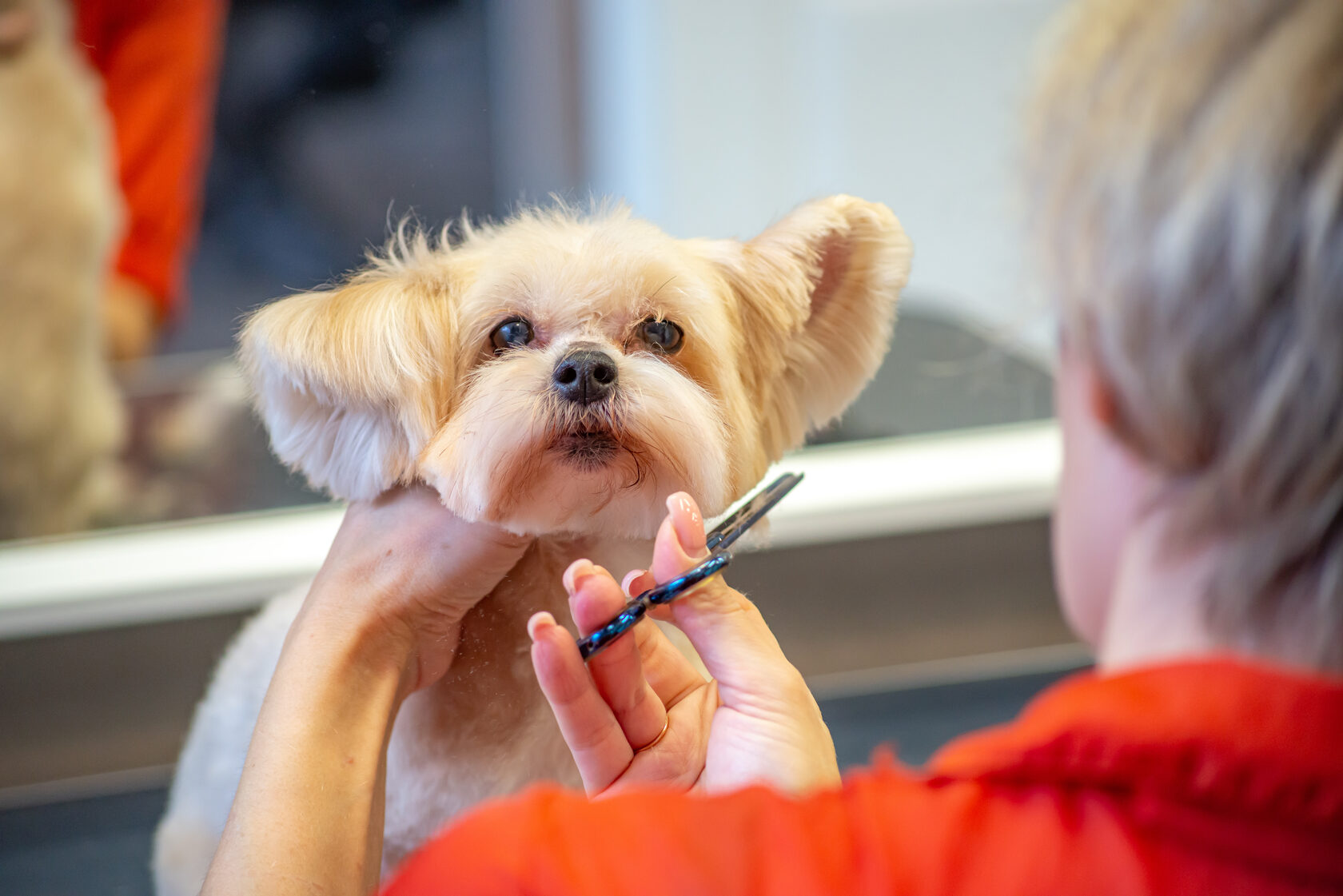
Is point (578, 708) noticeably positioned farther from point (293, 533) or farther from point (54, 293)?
point (54, 293)

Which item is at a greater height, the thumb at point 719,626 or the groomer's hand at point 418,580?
the thumb at point 719,626

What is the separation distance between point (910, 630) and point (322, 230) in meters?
0.74

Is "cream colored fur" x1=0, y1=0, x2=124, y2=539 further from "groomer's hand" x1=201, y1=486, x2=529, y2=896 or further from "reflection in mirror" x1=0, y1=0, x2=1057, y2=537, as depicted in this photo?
"groomer's hand" x1=201, y1=486, x2=529, y2=896

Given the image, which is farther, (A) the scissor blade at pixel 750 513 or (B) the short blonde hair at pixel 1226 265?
(A) the scissor blade at pixel 750 513

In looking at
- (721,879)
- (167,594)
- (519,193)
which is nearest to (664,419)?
(519,193)

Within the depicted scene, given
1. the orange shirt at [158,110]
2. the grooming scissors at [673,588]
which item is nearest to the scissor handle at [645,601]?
the grooming scissors at [673,588]

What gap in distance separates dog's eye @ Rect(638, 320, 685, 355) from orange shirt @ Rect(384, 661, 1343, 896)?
32cm

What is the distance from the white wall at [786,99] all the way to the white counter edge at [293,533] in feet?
0.57

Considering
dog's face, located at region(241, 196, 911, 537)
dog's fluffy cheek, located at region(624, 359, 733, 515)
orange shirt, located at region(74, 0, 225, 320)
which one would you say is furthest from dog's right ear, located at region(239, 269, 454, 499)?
orange shirt, located at region(74, 0, 225, 320)

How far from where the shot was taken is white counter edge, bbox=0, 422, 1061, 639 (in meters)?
0.80

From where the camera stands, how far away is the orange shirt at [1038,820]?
0.95 ft

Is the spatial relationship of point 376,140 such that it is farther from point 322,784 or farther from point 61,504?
point 61,504

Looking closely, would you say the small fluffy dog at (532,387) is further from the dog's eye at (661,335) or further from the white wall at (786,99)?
the white wall at (786,99)

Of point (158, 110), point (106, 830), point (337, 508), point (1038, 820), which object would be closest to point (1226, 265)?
point (1038, 820)
